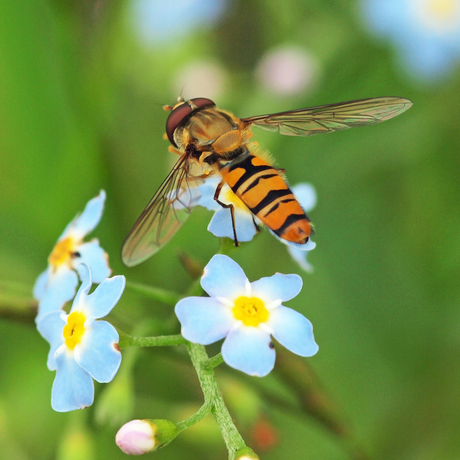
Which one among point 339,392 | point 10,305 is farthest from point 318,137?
point 10,305

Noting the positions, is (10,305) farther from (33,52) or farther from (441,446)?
(441,446)

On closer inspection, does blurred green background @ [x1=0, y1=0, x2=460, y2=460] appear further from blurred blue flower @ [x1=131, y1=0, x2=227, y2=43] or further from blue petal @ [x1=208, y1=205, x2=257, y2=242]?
blue petal @ [x1=208, y1=205, x2=257, y2=242]

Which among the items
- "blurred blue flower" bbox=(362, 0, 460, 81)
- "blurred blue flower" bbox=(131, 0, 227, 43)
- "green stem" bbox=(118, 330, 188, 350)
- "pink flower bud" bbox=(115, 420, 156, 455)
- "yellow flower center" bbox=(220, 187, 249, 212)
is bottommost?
"pink flower bud" bbox=(115, 420, 156, 455)

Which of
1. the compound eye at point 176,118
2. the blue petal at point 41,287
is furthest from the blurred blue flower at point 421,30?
the blue petal at point 41,287

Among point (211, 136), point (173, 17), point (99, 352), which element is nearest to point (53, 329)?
point (99, 352)

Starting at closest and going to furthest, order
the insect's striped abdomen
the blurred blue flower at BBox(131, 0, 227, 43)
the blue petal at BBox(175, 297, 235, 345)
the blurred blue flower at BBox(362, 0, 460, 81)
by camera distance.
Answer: the blue petal at BBox(175, 297, 235, 345), the insect's striped abdomen, the blurred blue flower at BBox(362, 0, 460, 81), the blurred blue flower at BBox(131, 0, 227, 43)

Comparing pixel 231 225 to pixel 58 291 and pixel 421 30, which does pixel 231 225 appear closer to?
pixel 58 291

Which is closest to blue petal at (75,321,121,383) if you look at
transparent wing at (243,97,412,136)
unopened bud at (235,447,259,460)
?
unopened bud at (235,447,259,460)
